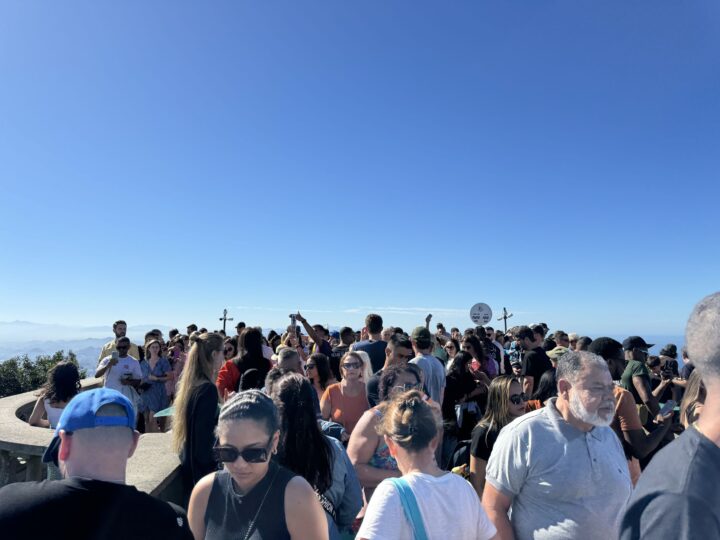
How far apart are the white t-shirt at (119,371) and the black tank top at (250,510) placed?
5.48 m

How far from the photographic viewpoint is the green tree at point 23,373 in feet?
59.9

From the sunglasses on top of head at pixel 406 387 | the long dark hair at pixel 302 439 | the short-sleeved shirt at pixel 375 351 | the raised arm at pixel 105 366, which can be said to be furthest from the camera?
the raised arm at pixel 105 366

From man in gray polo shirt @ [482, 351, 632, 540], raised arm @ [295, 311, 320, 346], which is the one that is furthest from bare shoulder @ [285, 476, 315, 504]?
raised arm @ [295, 311, 320, 346]

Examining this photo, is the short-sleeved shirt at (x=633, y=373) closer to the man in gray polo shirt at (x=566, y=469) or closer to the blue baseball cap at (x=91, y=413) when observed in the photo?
the man in gray polo shirt at (x=566, y=469)

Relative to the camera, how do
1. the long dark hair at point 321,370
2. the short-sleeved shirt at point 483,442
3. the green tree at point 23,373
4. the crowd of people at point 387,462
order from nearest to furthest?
the crowd of people at point 387,462
the short-sleeved shirt at point 483,442
the long dark hair at point 321,370
the green tree at point 23,373

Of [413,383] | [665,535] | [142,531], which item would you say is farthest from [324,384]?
[665,535]

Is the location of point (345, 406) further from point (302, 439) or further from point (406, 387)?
point (302, 439)

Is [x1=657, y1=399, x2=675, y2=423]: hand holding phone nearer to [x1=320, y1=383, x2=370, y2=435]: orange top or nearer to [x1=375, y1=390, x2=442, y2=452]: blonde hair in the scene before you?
[x1=320, y1=383, x2=370, y2=435]: orange top

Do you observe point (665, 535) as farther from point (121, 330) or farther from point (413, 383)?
point (121, 330)

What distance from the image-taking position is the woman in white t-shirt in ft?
6.11

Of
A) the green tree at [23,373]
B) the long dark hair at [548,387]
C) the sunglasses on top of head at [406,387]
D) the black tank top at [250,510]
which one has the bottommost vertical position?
the green tree at [23,373]

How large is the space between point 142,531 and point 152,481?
1.61 meters

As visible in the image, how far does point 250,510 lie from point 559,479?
160cm

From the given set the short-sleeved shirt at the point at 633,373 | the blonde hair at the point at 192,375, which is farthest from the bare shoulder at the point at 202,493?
the short-sleeved shirt at the point at 633,373
